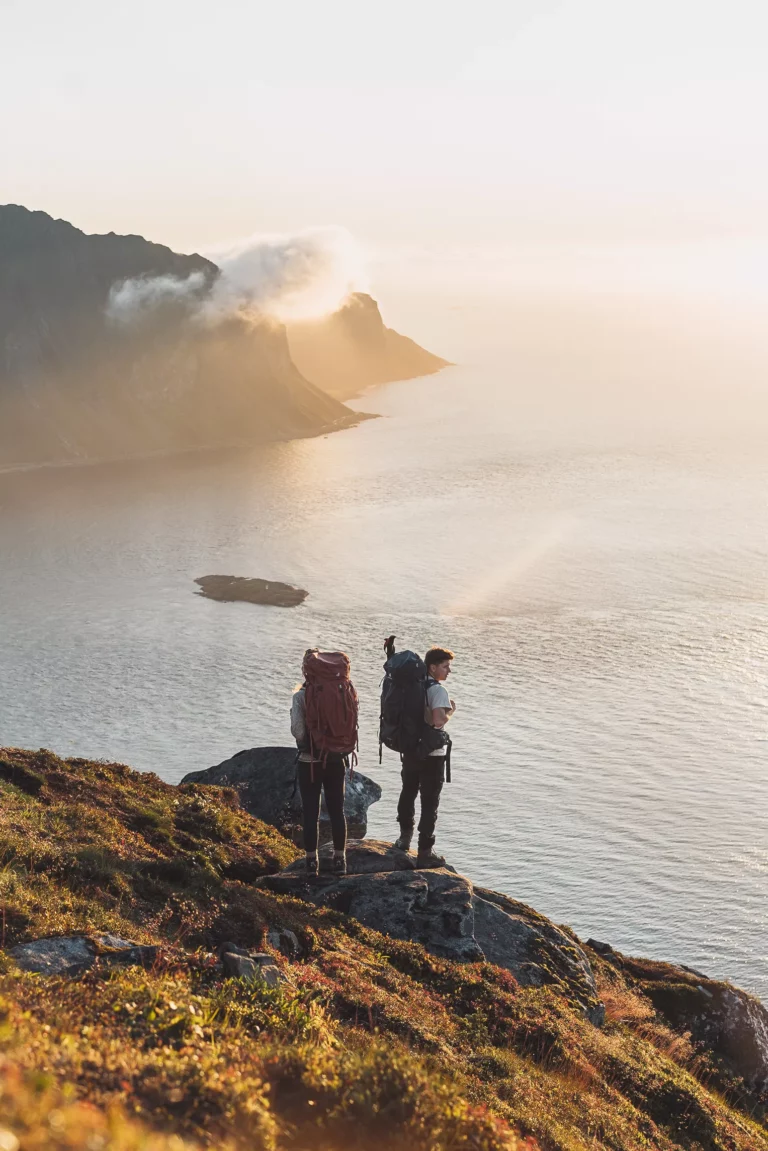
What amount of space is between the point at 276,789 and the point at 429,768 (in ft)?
25.6

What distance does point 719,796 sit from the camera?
47.0 m

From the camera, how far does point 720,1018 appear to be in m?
15.1

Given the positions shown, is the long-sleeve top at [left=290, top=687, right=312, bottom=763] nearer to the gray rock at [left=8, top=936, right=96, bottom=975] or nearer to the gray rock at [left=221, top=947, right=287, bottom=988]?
the gray rock at [left=221, top=947, right=287, bottom=988]

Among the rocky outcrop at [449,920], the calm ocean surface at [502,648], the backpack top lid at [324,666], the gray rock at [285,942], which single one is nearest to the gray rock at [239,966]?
the gray rock at [285,942]

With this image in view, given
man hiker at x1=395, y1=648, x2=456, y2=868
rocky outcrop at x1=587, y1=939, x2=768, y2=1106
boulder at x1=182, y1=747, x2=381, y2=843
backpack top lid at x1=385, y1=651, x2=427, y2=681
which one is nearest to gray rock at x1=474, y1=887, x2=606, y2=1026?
man hiker at x1=395, y1=648, x2=456, y2=868

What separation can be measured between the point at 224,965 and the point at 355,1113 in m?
2.84

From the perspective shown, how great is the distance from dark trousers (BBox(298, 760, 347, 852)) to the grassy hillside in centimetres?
115

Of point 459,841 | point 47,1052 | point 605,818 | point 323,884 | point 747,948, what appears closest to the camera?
point 47,1052

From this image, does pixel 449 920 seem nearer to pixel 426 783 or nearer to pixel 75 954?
pixel 426 783

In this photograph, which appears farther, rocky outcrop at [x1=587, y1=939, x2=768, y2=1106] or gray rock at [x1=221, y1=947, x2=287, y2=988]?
rocky outcrop at [x1=587, y1=939, x2=768, y2=1106]

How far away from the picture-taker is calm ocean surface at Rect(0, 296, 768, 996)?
40906 millimetres

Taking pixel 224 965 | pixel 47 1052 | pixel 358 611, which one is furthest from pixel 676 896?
pixel 358 611

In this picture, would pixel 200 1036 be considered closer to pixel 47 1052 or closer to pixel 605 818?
pixel 47 1052

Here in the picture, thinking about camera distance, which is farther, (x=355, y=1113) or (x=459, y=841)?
(x=459, y=841)
